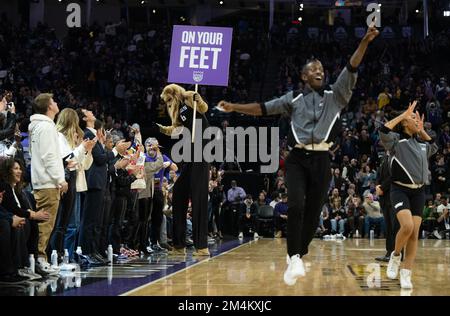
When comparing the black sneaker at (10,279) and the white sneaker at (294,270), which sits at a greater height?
the white sneaker at (294,270)

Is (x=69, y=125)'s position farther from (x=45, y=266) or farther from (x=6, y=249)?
(x=6, y=249)

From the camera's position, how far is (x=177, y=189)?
11648 mm

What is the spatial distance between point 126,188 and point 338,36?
21667 millimetres

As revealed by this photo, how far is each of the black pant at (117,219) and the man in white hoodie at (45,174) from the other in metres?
2.65

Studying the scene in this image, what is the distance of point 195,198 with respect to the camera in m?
11.4

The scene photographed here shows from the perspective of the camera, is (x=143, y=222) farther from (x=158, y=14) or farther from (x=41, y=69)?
(x=158, y=14)

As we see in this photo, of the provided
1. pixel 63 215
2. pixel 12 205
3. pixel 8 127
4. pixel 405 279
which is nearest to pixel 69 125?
A: pixel 8 127

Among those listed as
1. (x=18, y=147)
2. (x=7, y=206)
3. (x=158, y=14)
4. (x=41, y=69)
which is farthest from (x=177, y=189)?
(x=158, y=14)

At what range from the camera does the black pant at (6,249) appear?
7.64m

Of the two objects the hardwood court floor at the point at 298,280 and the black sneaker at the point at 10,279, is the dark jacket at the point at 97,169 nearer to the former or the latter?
the hardwood court floor at the point at 298,280

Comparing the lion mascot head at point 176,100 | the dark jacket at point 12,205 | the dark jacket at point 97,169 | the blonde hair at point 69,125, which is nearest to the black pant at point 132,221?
the lion mascot head at point 176,100

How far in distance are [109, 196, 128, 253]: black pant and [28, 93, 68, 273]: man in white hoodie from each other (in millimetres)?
2652

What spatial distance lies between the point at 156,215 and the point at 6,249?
523 centimetres

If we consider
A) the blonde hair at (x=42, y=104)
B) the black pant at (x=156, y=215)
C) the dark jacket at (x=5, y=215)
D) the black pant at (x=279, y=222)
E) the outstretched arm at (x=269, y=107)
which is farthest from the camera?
the black pant at (x=279, y=222)
